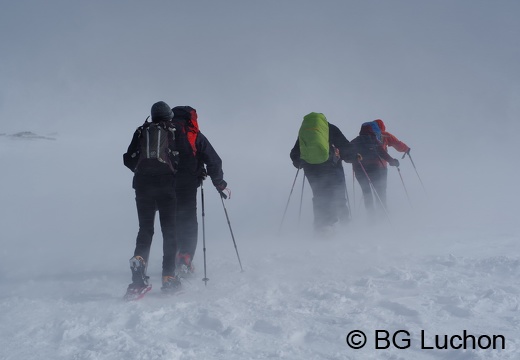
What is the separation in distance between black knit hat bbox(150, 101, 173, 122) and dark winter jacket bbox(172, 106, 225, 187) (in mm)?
196

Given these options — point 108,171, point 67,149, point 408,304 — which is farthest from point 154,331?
point 67,149

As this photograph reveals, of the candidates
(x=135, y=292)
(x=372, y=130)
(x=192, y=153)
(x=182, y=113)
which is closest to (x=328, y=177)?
(x=372, y=130)

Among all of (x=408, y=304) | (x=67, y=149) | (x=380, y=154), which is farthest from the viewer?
(x=67, y=149)

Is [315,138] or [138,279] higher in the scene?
[315,138]

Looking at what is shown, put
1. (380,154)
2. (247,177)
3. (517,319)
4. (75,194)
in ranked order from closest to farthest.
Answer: (517,319) < (380,154) < (75,194) < (247,177)

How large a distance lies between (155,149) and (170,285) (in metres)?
1.58

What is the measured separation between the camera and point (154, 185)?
479cm

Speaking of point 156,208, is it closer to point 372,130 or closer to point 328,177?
point 328,177

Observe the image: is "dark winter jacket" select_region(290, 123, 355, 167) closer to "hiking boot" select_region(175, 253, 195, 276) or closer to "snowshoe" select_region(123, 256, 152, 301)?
"hiking boot" select_region(175, 253, 195, 276)

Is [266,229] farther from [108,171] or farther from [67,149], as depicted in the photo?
[67,149]

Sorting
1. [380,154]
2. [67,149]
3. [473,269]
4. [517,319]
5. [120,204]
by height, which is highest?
[67,149]

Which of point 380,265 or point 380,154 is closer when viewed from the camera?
point 380,265

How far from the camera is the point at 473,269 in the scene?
5.01 m

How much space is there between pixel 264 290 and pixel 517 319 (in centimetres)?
247
